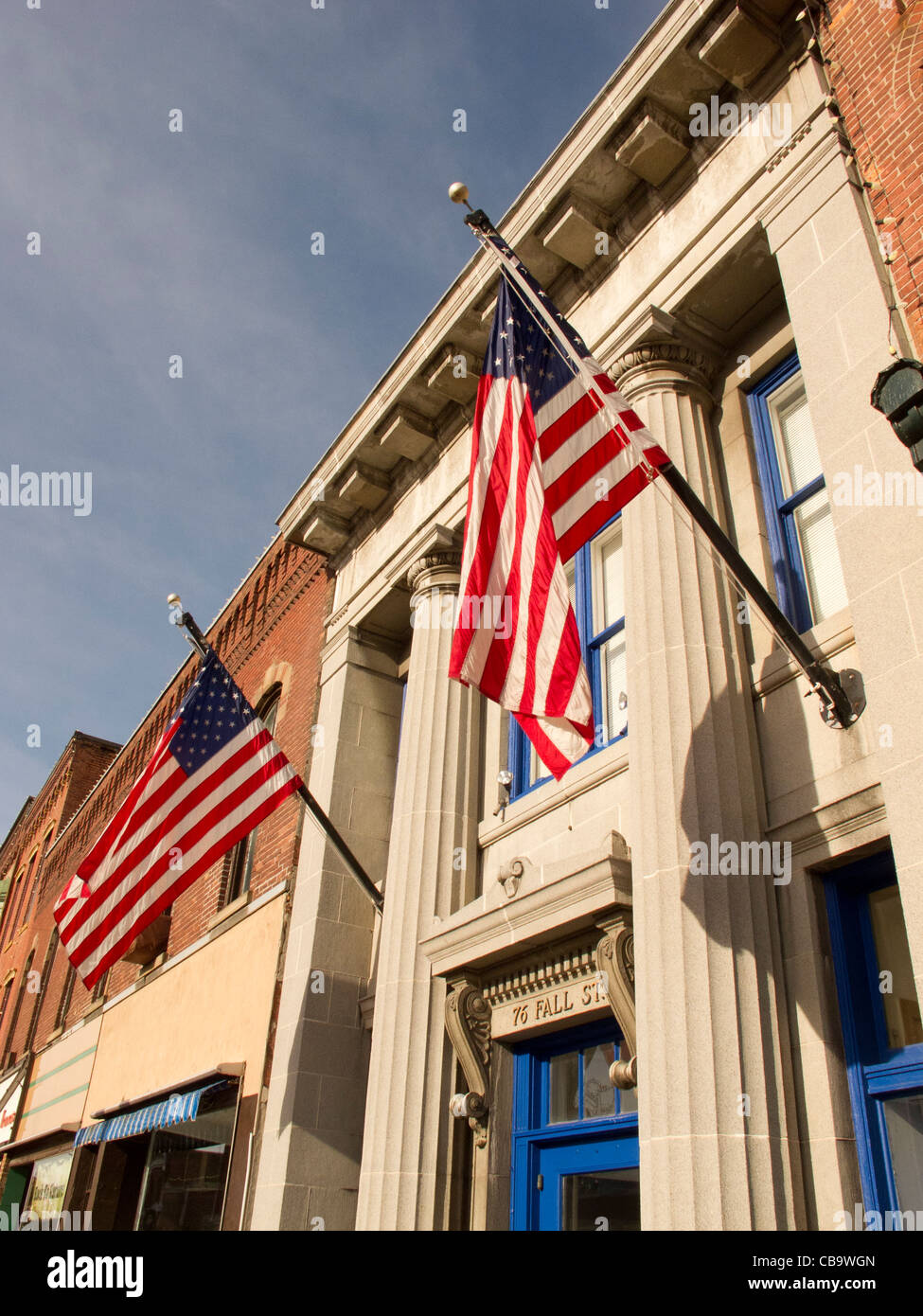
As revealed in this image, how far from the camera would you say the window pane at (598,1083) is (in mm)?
7156

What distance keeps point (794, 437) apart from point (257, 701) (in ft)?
32.7

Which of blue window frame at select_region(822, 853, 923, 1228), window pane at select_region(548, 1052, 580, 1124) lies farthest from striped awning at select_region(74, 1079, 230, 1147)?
blue window frame at select_region(822, 853, 923, 1228)

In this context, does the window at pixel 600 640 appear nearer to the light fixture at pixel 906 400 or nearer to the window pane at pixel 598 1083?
the window pane at pixel 598 1083

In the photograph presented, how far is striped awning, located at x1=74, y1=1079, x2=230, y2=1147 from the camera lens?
36.3ft

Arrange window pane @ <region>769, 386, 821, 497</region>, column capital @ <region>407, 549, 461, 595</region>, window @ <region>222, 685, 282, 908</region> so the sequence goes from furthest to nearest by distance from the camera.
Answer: window @ <region>222, 685, 282, 908</region> → column capital @ <region>407, 549, 461, 595</region> → window pane @ <region>769, 386, 821, 497</region>

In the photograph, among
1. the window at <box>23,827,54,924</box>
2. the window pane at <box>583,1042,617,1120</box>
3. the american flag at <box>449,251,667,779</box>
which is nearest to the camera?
the american flag at <box>449,251,667,779</box>

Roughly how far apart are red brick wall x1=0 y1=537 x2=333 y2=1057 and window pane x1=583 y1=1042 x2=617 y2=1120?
209 inches

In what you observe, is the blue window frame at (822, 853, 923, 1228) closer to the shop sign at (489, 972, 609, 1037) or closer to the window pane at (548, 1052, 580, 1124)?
the shop sign at (489, 972, 609, 1037)

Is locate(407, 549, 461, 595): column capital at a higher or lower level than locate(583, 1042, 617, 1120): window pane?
higher

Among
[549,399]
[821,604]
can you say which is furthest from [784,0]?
[821,604]

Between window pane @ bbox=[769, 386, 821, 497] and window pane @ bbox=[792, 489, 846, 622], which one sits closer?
window pane @ bbox=[792, 489, 846, 622]

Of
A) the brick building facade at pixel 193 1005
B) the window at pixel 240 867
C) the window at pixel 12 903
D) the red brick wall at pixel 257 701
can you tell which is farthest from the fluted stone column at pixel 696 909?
the window at pixel 12 903

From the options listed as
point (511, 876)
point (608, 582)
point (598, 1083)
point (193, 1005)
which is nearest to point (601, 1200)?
point (598, 1083)

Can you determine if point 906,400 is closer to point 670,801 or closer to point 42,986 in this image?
point 670,801
